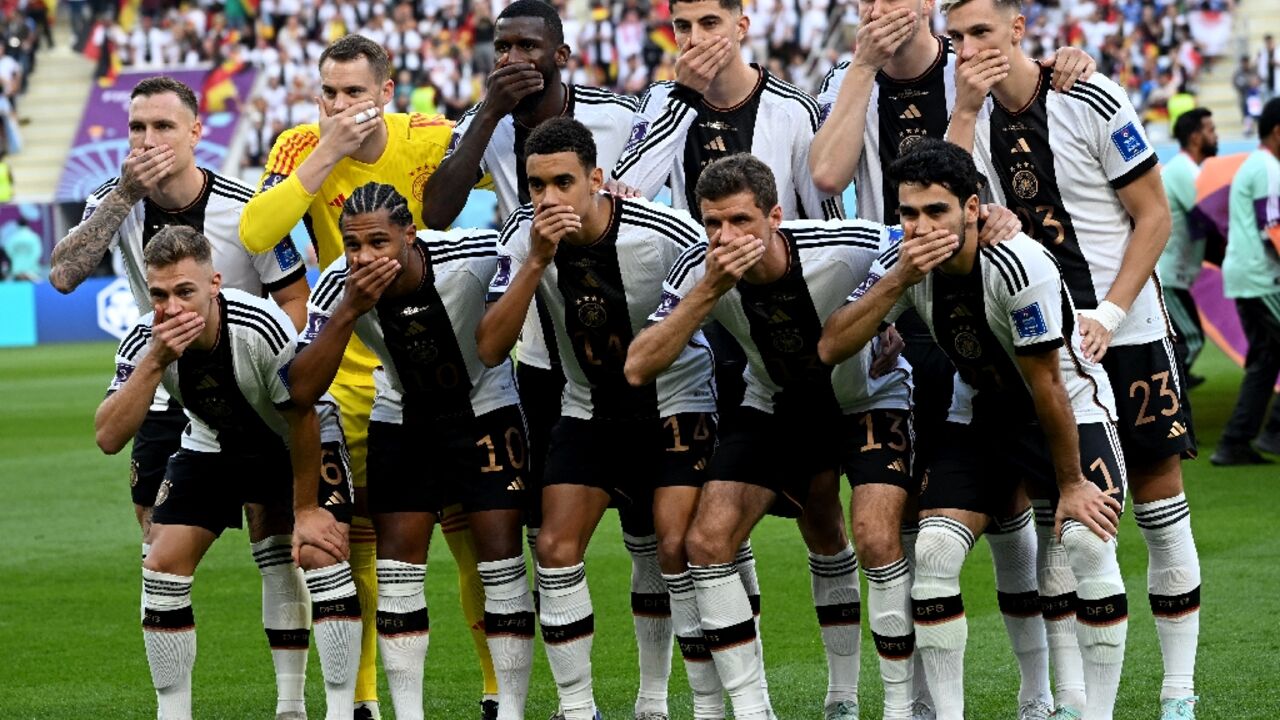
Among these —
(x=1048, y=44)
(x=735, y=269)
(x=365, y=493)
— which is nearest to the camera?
(x=735, y=269)

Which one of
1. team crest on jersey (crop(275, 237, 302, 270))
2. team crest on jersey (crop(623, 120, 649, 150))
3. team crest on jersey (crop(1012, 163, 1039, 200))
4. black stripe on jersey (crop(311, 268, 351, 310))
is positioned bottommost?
black stripe on jersey (crop(311, 268, 351, 310))

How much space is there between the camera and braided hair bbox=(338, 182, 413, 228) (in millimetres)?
5887

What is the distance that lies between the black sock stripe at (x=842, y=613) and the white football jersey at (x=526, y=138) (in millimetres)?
1366

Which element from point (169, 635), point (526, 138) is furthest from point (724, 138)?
point (169, 635)

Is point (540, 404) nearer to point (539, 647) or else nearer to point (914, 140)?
point (914, 140)

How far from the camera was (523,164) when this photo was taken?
22.1 feet

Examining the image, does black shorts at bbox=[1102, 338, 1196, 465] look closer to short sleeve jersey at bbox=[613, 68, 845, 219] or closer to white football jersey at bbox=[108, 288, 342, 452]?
short sleeve jersey at bbox=[613, 68, 845, 219]

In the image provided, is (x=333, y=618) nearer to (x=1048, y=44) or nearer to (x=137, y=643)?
(x=137, y=643)

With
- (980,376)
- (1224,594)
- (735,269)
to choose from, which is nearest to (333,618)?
(735,269)

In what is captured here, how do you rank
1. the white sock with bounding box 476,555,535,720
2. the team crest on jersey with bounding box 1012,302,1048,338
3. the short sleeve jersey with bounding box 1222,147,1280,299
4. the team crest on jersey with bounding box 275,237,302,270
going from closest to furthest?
the team crest on jersey with bounding box 1012,302,1048,338
the white sock with bounding box 476,555,535,720
the team crest on jersey with bounding box 275,237,302,270
the short sleeve jersey with bounding box 1222,147,1280,299

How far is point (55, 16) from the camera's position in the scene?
38.6m

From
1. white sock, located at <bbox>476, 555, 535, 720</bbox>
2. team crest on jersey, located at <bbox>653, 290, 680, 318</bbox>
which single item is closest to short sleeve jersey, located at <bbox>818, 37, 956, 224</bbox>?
team crest on jersey, located at <bbox>653, 290, 680, 318</bbox>

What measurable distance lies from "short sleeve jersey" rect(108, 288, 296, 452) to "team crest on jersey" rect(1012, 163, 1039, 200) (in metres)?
2.58

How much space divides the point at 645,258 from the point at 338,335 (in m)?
1.09
